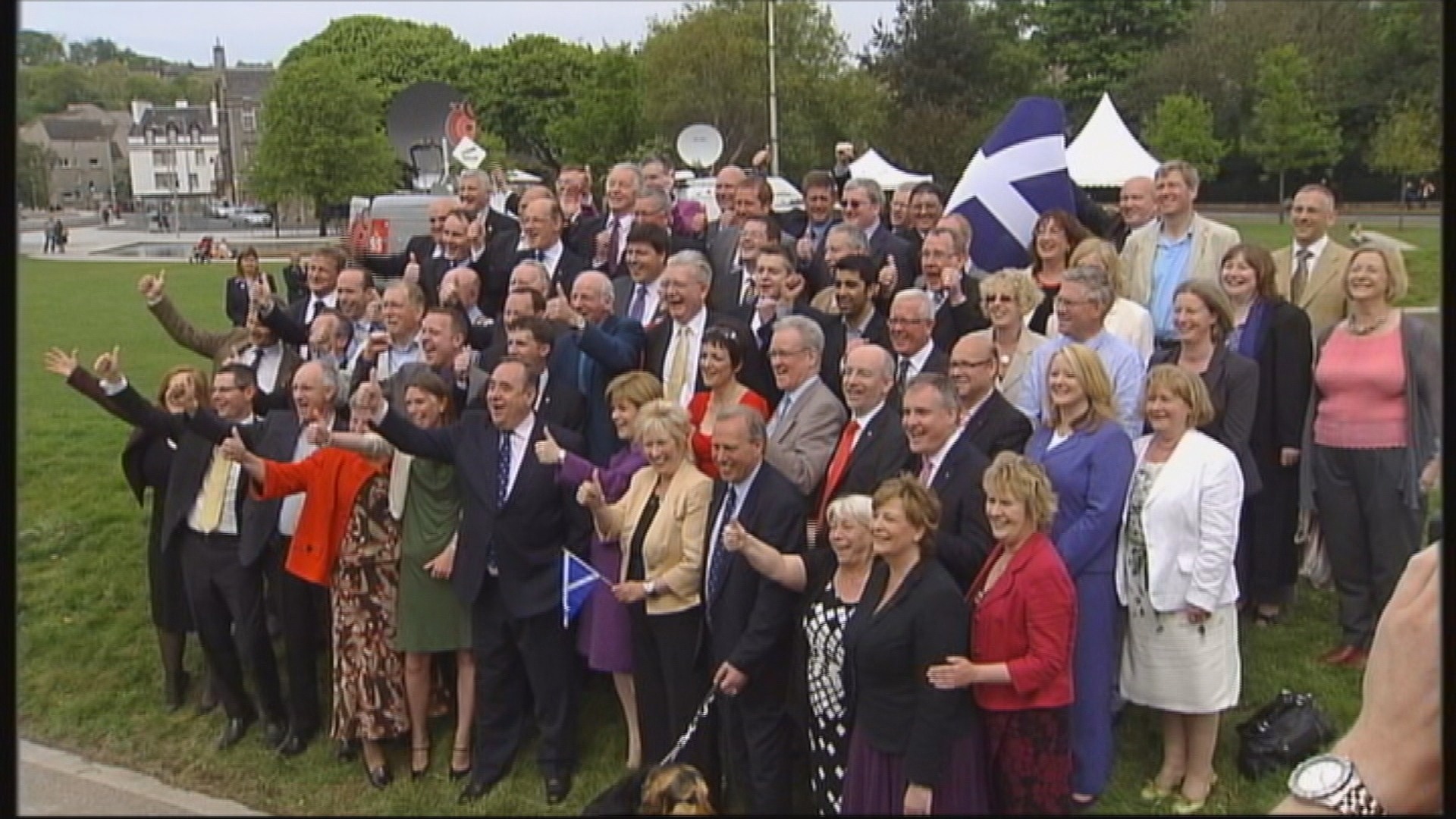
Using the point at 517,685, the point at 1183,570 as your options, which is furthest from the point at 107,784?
the point at 1183,570

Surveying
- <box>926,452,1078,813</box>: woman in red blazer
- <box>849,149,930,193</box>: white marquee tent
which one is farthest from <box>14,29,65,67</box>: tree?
<box>849,149,930,193</box>: white marquee tent

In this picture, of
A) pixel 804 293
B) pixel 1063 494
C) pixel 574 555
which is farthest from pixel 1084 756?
pixel 804 293

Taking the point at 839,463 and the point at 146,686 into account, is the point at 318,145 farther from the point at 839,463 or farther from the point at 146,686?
the point at 839,463

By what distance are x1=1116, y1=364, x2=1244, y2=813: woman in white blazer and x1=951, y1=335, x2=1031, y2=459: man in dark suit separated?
18.3 inches

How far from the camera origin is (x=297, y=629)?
6.46 metres

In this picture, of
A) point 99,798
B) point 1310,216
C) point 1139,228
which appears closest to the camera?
point 99,798

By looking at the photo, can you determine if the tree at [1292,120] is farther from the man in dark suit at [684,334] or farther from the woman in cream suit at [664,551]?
the woman in cream suit at [664,551]

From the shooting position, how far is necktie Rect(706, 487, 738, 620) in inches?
204

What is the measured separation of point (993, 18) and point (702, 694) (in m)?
49.4

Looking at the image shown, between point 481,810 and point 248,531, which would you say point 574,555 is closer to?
point 481,810

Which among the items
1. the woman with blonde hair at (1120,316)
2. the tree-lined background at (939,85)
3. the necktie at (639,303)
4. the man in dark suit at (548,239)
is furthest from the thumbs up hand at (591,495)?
the tree-lined background at (939,85)

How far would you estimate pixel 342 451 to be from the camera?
618 cm

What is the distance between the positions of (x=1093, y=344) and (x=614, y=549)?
2112mm

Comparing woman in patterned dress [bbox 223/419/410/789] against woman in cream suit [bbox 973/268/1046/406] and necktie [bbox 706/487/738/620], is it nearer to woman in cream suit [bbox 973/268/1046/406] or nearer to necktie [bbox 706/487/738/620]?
necktie [bbox 706/487/738/620]
